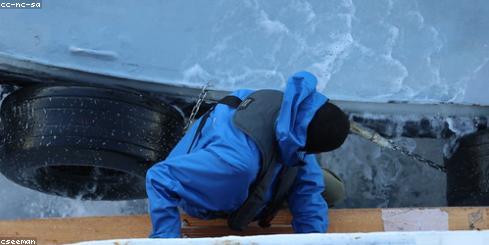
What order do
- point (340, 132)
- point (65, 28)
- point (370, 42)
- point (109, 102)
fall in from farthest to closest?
point (370, 42), point (65, 28), point (109, 102), point (340, 132)

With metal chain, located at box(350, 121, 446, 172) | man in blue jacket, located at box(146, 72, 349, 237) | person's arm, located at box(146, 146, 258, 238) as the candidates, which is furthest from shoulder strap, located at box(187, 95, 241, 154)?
metal chain, located at box(350, 121, 446, 172)

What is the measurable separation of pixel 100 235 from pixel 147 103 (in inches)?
25.8

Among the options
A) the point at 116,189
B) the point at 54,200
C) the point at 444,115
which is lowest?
the point at 54,200

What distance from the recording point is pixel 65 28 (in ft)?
8.96

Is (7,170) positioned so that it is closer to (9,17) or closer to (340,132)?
(9,17)

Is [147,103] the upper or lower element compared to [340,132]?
lower

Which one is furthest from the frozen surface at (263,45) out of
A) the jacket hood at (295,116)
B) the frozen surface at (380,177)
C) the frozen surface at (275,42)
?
the jacket hood at (295,116)

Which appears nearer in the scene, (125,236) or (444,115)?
(125,236)

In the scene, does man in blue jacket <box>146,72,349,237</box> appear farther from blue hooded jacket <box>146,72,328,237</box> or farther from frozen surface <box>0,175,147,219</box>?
frozen surface <box>0,175,147,219</box>

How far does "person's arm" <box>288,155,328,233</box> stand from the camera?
2.33 metres

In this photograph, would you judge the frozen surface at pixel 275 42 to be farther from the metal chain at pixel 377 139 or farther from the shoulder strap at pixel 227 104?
the shoulder strap at pixel 227 104

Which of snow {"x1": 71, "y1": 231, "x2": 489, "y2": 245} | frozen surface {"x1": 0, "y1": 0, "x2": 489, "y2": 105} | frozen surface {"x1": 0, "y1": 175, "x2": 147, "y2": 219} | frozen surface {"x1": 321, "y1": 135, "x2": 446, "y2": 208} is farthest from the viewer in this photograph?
frozen surface {"x1": 321, "y1": 135, "x2": 446, "y2": 208}

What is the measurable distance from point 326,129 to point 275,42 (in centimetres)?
104

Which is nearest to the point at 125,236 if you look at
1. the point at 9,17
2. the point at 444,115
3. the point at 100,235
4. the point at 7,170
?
the point at 100,235
